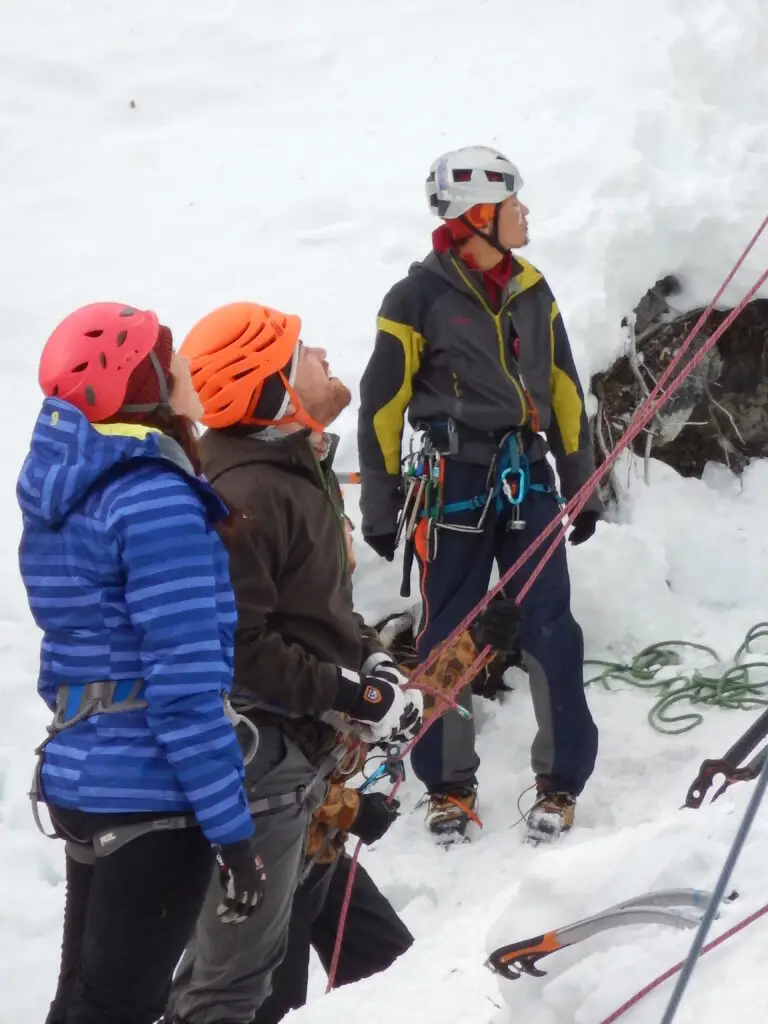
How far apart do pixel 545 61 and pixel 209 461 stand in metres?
6.10

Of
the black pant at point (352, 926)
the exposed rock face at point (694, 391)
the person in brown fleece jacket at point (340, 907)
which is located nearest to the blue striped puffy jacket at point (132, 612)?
the person in brown fleece jacket at point (340, 907)

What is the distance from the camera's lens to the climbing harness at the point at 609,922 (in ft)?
6.39

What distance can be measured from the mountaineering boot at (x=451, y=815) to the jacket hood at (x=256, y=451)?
1.91 m

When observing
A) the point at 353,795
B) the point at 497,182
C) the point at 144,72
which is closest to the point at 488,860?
the point at 353,795

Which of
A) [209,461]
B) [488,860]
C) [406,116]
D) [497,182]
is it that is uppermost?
[406,116]

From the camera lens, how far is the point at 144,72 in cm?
867

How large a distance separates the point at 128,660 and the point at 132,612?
4.5 inches

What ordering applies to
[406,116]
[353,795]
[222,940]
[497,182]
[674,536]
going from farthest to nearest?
1. [406,116]
2. [674,536]
3. [497,182]
4. [353,795]
5. [222,940]

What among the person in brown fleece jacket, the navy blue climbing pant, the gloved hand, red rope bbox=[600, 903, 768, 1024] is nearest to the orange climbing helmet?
the person in brown fleece jacket

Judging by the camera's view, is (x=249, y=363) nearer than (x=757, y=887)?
No

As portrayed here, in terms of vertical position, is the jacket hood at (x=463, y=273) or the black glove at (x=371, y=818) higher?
the jacket hood at (x=463, y=273)

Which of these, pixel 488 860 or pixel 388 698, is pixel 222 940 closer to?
pixel 388 698

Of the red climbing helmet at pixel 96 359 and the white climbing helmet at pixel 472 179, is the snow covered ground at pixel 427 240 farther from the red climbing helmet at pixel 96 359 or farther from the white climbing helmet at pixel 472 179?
the white climbing helmet at pixel 472 179

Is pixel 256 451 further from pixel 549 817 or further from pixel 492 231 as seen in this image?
pixel 549 817
